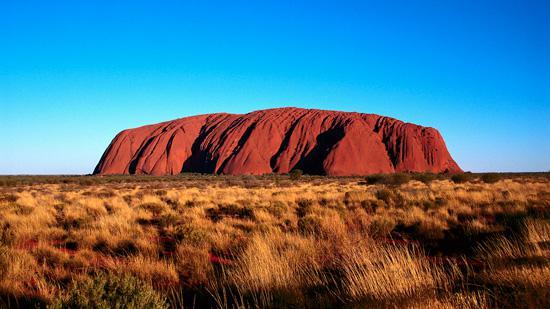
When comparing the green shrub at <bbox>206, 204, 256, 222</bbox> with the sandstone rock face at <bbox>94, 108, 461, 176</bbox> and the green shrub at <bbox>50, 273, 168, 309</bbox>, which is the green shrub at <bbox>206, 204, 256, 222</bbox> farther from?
the sandstone rock face at <bbox>94, 108, 461, 176</bbox>

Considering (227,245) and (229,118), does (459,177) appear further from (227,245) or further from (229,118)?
(229,118)

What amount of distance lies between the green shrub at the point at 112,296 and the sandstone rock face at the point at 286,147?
58.0m

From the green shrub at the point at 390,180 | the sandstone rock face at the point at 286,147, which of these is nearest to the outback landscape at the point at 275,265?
the green shrub at the point at 390,180

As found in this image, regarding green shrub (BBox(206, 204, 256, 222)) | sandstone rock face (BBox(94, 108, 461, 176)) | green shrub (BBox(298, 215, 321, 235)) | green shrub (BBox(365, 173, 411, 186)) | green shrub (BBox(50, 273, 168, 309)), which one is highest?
sandstone rock face (BBox(94, 108, 461, 176))

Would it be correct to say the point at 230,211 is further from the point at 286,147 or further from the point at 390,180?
the point at 286,147

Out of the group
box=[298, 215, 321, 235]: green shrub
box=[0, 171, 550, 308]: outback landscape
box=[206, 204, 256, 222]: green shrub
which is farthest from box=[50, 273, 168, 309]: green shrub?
box=[206, 204, 256, 222]: green shrub

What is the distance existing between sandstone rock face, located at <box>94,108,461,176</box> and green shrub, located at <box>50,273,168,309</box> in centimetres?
5802

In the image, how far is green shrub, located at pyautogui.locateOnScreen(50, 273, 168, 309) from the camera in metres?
2.93

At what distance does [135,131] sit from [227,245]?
281 ft

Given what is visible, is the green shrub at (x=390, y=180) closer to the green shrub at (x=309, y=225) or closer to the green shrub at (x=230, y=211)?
the green shrub at (x=230, y=211)

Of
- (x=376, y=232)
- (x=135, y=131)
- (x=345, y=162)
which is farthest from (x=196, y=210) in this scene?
(x=135, y=131)

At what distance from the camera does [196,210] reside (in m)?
11.8

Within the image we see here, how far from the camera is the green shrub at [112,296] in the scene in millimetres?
2932

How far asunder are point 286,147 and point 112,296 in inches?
2597
